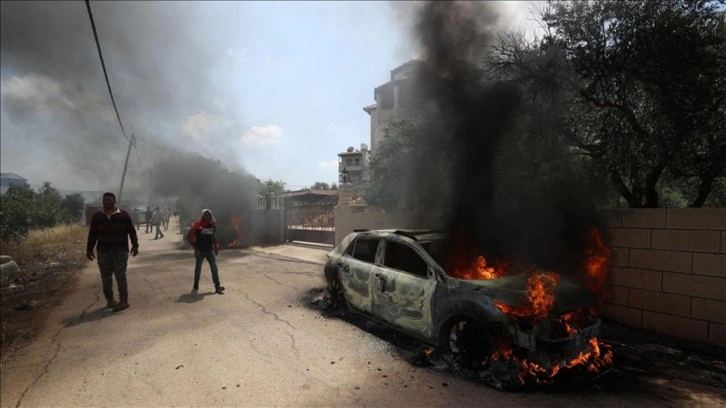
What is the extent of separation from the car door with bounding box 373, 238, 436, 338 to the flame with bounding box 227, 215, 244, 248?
42.3 ft

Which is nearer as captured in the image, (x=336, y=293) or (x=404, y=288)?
(x=404, y=288)

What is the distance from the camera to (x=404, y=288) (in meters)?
4.48

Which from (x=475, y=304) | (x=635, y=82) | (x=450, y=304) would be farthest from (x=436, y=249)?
(x=635, y=82)

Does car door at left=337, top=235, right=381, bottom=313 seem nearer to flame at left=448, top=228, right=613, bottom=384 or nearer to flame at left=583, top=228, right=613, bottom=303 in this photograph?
flame at left=448, top=228, right=613, bottom=384

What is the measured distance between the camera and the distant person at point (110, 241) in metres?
6.00

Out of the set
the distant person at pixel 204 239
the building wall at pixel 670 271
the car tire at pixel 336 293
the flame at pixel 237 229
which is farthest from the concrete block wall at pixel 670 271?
the flame at pixel 237 229

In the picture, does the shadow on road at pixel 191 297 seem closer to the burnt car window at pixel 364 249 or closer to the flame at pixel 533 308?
the burnt car window at pixel 364 249

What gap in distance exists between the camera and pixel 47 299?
724 cm

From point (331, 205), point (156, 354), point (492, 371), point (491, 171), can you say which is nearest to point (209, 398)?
point (156, 354)

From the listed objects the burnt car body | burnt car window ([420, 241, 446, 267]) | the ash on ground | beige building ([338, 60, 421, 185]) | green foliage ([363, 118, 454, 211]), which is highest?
beige building ([338, 60, 421, 185])

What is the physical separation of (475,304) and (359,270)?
1.95 metres

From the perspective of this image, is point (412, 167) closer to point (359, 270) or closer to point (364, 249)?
point (364, 249)

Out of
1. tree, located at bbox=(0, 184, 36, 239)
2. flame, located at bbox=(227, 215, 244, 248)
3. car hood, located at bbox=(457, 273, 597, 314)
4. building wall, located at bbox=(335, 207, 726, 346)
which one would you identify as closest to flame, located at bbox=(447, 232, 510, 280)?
car hood, located at bbox=(457, 273, 597, 314)

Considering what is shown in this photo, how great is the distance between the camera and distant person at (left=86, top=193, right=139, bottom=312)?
600cm
